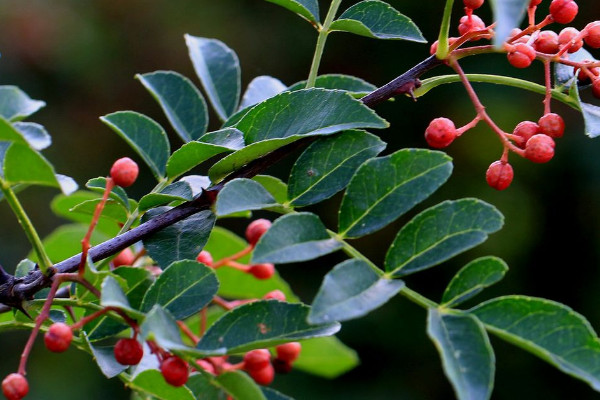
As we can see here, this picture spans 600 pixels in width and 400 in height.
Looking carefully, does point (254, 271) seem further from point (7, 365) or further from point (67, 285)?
point (7, 365)

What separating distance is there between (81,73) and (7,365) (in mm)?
1175

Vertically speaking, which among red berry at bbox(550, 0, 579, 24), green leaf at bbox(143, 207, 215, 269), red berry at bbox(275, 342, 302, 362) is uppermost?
red berry at bbox(550, 0, 579, 24)

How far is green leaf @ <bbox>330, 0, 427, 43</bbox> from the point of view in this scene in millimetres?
843

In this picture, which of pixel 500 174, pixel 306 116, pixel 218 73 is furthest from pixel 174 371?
pixel 218 73

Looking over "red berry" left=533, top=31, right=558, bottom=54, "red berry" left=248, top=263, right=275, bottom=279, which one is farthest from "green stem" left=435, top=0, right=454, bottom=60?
"red berry" left=248, top=263, right=275, bottom=279

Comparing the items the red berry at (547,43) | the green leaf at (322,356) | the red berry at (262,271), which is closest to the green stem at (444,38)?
the red berry at (547,43)

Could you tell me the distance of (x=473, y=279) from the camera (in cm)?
71

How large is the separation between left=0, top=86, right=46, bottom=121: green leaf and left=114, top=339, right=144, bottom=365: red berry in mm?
357

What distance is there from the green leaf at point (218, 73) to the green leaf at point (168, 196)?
0.25 m

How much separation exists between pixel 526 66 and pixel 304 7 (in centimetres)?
24

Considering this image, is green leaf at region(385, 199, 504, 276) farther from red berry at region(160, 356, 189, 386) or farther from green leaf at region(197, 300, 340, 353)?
red berry at region(160, 356, 189, 386)

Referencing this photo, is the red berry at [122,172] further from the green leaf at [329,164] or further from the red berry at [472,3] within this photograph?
the red berry at [472,3]

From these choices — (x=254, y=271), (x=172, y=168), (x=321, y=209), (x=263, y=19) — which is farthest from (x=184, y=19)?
(x=172, y=168)

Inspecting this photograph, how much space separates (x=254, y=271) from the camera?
1.13m
